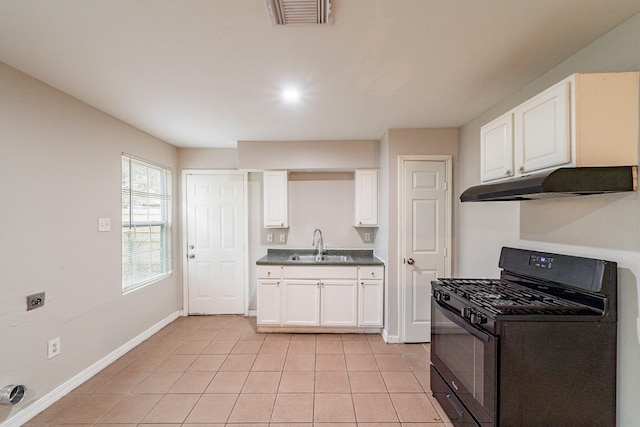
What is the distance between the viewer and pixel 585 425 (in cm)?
139

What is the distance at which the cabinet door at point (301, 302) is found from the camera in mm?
3301

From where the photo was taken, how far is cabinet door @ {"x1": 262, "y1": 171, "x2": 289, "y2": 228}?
143 inches

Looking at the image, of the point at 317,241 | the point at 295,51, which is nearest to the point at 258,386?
the point at 317,241

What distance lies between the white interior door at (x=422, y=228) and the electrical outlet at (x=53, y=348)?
3.12 meters

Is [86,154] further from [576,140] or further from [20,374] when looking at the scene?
[576,140]

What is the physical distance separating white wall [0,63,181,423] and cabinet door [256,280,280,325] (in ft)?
4.57

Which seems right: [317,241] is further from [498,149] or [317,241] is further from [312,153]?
[498,149]

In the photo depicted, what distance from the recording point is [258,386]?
2.32 metres

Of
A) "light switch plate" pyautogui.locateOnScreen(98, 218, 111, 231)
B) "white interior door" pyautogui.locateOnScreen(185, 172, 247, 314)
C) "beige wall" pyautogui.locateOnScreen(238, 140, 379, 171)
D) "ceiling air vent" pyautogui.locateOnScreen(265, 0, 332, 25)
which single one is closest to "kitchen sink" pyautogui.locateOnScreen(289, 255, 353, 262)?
"white interior door" pyautogui.locateOnScreen(185, 172, 247, 314)

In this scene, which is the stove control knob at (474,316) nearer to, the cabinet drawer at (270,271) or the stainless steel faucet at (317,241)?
the cabinet drawer at (270,271)

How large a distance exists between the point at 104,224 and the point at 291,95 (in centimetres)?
217

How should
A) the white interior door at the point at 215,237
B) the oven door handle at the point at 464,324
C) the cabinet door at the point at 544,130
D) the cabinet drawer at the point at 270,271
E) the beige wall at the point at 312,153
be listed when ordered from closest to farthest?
the cabinet door at the point at 544,130
the oven door handle at the point at 464,324
the cabinet drawer at the point at 270,271
the beige wall at the point at 312,153
the white interior door at the point at 215,237

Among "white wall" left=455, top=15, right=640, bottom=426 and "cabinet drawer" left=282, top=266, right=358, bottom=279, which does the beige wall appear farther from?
"white wall" left=455, top=15, right=640, bottom=426

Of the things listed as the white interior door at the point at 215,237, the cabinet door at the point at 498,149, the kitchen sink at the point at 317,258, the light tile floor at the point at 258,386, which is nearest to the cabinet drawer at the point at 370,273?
the kitchen sink at the point at 317,258
